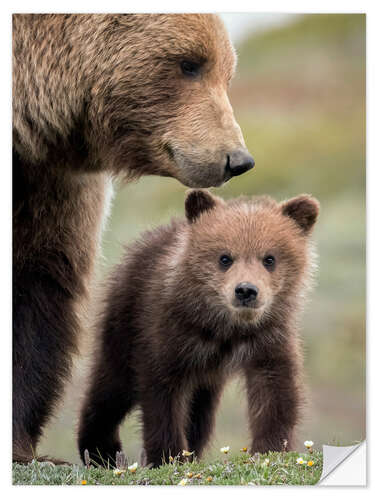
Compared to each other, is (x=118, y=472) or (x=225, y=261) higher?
(x=225, y=261)

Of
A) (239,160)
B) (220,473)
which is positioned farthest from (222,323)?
(239,160)

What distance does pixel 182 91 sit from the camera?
548 cm

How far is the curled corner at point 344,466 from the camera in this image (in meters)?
5.54

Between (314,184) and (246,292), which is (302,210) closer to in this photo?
(246,292)

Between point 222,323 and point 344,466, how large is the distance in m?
0.93

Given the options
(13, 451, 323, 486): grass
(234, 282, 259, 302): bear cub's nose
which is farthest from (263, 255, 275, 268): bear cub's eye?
(13, 451, 323, 486): grass

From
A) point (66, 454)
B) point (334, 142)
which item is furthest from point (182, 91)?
point (66, 454)

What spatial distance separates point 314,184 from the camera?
6.65m

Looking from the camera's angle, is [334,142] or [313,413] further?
[334,142]

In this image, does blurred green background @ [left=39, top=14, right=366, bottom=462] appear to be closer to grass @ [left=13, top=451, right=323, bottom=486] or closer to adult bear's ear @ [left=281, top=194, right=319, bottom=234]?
grass @ [left=13, top=451, right=323, bottom=486]

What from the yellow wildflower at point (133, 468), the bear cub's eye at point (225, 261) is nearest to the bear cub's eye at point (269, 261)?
the bear cub's eye at point (225, 261)

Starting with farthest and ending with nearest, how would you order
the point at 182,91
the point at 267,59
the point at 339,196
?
Result: the point at 267,59, the point at 339,196, the point at 182,91
